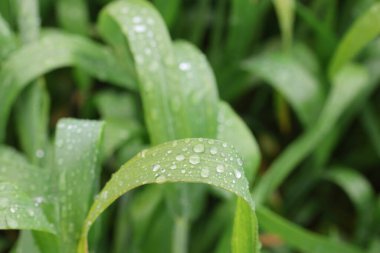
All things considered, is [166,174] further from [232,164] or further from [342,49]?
[342,49]

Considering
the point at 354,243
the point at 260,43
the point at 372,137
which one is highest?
the point at 260,43

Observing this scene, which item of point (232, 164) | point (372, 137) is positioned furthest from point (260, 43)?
point (232, 164)

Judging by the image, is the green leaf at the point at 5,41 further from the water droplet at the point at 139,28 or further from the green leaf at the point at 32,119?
the water droplet at the point at 139,28

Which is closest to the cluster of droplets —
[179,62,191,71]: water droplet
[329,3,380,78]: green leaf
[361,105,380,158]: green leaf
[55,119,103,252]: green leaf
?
[55,119,103,252]: green leaf

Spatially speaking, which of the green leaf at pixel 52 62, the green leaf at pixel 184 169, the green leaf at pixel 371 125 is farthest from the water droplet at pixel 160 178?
the green leaf at pixel 371 125

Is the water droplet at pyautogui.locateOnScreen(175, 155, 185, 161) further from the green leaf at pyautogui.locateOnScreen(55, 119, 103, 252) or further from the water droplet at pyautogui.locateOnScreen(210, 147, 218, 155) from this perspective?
the green leaf at pyautogui.locateOnScreen(55, 119, 103, 252)

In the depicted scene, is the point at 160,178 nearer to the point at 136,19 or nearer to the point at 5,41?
the point at 136,19
